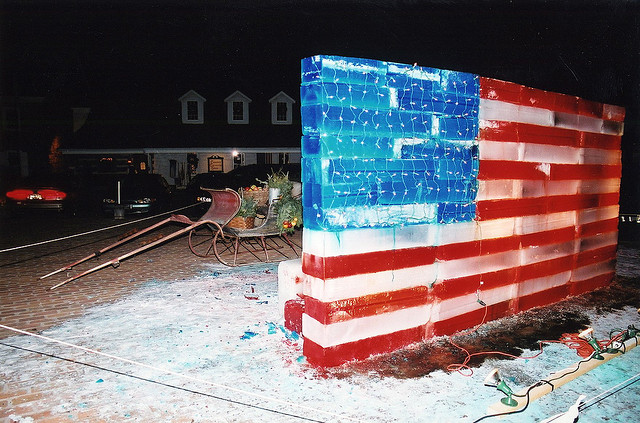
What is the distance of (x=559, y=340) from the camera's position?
4.72 metres

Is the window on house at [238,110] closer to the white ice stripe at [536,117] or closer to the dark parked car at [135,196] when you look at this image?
the dark parked car at [135,196]

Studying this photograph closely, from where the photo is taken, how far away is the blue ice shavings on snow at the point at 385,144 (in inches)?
147

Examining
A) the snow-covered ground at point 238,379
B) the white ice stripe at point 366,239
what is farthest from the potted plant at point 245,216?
the white ice stripe at point 366,239

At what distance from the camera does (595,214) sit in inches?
257

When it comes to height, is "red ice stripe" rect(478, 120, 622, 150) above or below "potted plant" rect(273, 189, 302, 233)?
above

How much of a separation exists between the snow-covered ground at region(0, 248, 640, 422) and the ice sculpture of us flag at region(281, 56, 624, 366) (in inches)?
20.4

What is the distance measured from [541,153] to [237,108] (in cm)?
2689

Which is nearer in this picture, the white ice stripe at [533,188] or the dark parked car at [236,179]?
the white ice stripe at [533,188]

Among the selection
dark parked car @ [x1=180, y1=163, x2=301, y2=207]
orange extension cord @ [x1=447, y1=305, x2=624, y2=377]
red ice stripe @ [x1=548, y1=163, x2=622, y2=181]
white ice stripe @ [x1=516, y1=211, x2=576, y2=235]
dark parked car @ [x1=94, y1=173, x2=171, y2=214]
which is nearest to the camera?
orange extension cord @ [x1=447, y1=305, x2=624, y2=377]

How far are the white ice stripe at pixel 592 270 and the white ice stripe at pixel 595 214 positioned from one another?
A: 74 centimetres

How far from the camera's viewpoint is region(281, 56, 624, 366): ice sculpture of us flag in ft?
12.5

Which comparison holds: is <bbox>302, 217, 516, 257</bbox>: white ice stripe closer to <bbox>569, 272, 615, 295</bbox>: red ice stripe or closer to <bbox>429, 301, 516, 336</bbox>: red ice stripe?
<bbox>429, 301, 516, 336</bbox>: red ice stripe

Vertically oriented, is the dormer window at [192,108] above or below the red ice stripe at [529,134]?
above

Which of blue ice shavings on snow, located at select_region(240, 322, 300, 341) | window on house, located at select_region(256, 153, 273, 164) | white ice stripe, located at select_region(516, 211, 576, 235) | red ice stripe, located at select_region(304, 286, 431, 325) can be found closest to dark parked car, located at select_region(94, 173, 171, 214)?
blue ice shavings on snow, located at select_region(240, 322, 300, 341)
